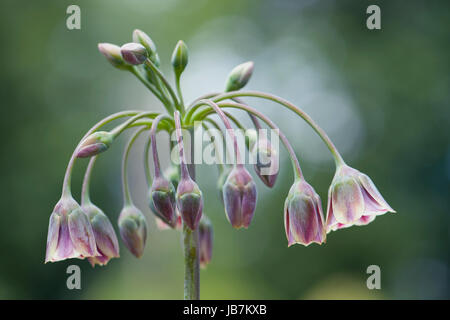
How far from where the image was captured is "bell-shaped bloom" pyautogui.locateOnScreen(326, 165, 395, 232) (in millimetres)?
1965

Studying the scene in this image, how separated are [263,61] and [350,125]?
13.5 ft

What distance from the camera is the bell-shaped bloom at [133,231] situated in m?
2.17

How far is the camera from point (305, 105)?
13.9 metres

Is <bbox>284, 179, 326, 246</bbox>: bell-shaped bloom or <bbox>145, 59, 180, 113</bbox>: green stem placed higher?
<bbox>145, 59, 180, 113</bbox>: green stem

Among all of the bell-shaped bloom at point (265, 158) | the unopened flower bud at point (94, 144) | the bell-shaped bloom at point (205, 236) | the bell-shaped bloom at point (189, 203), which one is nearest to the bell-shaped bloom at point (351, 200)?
the bell-shaped bloom at point (265, 158)

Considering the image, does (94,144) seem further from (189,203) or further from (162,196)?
(189,203)

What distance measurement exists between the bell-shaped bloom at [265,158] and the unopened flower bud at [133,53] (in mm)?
590

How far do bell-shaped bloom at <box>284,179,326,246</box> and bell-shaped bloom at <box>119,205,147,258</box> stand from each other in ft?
2.23

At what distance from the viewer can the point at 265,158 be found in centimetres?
203

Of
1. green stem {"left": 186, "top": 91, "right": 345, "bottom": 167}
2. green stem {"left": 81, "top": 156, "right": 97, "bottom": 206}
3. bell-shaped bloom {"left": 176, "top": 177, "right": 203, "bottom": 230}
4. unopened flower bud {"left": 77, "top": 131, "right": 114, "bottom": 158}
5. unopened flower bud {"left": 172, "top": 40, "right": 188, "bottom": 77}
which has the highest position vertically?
unopened flower bud {"left": 172, "top": 40, "right": 188, "bottom": 77}

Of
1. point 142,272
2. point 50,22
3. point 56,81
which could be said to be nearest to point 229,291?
point 142,272

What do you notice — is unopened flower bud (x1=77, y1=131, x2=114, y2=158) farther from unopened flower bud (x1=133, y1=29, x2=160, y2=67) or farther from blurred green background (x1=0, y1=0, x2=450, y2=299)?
blurred green background (x1=0, y1=0, x2=450, y2=299)

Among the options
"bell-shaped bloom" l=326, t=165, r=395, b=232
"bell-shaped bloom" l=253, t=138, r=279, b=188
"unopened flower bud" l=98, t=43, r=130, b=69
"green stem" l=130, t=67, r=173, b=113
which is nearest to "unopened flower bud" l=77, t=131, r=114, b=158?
"green stem" l=130, t=67, r=173, b=113

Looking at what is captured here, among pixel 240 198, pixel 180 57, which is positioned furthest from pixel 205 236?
pixel 180 57
